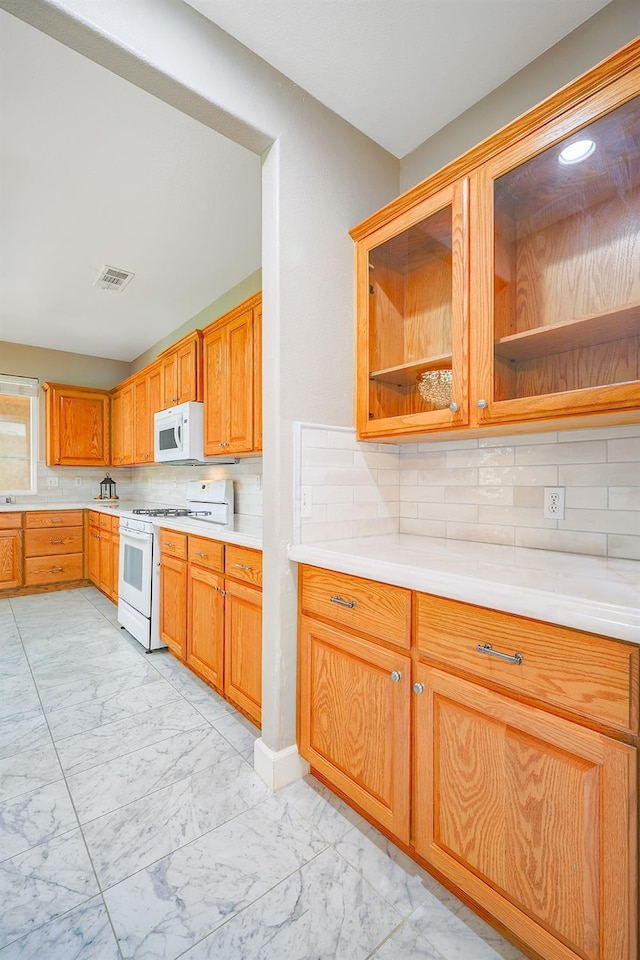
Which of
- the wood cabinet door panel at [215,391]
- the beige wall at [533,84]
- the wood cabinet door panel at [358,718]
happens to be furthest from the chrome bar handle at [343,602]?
the beige wall at [533,84]

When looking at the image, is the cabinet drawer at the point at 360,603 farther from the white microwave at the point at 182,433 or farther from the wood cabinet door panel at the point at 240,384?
the white microwave at the point at 182,433

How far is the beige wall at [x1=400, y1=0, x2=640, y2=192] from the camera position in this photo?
4.66 feet

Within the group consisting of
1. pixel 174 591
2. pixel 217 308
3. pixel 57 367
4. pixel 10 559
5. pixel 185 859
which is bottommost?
pixel 185 859

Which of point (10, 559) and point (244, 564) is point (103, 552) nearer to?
point (10, 559)

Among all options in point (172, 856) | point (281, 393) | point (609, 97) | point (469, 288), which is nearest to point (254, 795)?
point (172, 856)

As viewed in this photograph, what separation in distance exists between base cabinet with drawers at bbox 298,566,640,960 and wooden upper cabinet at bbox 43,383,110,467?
450cm

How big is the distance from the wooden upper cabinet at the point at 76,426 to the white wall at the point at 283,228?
4099 mm

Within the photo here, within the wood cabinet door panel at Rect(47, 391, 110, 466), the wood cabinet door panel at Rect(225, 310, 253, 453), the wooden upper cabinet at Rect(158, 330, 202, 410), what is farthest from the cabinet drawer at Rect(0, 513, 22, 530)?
the wood cabinet door panel at Rect(225, 310, 253, 453)

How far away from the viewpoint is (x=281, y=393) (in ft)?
5.43

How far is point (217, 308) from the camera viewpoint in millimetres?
3646

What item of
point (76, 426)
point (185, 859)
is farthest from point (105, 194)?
point (76, 426)

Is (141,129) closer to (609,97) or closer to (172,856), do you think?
(609,97)

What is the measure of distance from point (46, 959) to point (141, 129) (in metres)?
2.80

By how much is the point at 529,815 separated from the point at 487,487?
106 cm
